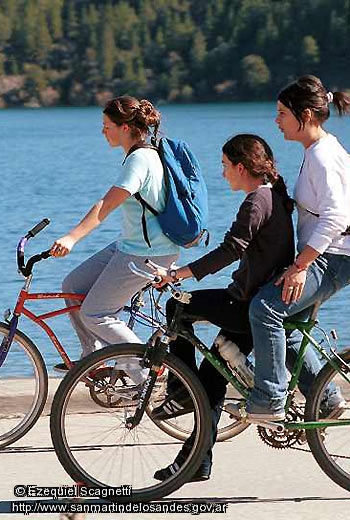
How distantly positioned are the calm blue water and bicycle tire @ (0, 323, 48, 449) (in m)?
0.25

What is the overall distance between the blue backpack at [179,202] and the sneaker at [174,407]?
82cm

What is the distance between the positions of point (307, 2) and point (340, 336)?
161 metres

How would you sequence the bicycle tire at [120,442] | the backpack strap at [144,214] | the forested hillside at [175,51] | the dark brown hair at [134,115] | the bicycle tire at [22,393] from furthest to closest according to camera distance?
the forested hillside at [175,51]
the bicycle tire at [22,393]
the dark brown hair at [134,115]
the backpack strap at [144,214]
the bicycle tire at [120,442]

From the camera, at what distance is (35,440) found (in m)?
6.80

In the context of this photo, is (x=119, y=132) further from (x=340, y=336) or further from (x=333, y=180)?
(x=340, y=336)

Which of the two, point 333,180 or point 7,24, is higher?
point 333,180

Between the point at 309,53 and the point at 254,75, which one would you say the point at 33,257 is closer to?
the point at 254,75

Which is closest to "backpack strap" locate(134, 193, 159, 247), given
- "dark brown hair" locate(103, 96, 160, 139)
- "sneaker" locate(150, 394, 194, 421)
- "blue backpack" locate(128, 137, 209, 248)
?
"blue backpack" locate(128, 137, 209, 248)

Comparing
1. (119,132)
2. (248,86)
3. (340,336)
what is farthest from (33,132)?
(119,132)

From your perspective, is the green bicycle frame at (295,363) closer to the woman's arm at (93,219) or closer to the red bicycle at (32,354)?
the red bicycle at (32,354)

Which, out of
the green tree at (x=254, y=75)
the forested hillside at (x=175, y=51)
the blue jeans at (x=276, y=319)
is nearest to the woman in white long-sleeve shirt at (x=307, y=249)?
the blue jeans at (x=276, y=319)

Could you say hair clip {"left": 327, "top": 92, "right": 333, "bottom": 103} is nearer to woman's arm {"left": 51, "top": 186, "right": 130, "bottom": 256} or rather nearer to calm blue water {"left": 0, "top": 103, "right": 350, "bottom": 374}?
woman's arm {"left": 51, "top": 186, "right": 130, "bottom": 256}

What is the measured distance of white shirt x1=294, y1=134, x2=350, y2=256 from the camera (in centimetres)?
555

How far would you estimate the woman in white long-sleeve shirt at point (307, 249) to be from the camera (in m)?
5.57
